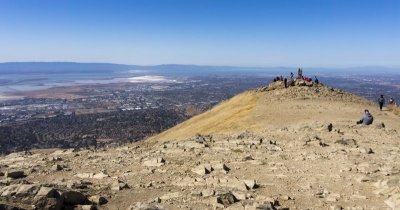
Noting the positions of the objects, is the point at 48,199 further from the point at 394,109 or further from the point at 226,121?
the point at 394,109

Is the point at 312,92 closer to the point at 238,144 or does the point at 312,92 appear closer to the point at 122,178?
the point at 238,144

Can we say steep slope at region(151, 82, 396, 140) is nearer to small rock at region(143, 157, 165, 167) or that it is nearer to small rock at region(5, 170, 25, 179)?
small rock at region(143, 157, 165, 167)

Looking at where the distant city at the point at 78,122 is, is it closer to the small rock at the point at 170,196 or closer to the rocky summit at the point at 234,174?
the rocky summit at the point at 234,174

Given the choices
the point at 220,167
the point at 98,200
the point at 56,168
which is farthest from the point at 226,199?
the point at 56,168

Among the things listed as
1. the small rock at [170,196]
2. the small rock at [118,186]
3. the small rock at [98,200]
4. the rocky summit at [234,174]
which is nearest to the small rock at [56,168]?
the rocky summit at [234,174]

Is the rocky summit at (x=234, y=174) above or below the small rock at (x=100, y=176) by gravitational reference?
above
